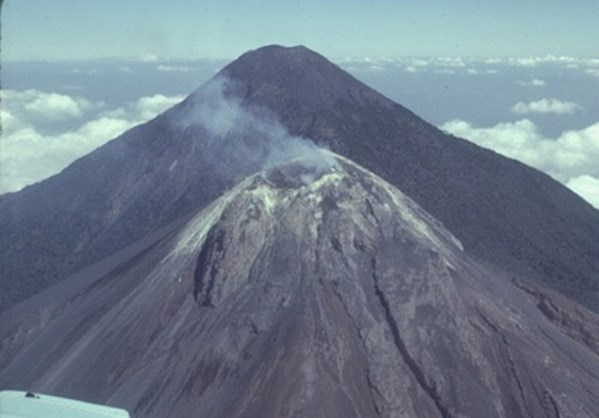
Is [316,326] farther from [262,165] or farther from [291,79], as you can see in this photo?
[291,79]

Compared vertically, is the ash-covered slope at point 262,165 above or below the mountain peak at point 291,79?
below

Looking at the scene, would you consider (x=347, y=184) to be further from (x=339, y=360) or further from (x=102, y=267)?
(x=102, y=267)

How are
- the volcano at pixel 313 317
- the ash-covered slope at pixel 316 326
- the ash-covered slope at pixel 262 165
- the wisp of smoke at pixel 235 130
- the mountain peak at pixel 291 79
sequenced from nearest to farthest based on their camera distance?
the ash-covered slope at pixel 316 326, the volcano at pixel 313 317, the ash-covered slope at pixel 262 165, the wisp of smoke at pixel 235 130, the mountain peak at pixel 291 79

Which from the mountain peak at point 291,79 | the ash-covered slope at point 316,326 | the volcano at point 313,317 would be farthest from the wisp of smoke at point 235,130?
the ash-covered slope at point 316,326

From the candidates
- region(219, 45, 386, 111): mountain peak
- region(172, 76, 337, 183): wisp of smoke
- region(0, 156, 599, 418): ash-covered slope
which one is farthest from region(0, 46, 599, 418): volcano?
region(219, 45, 386, 111): mountain peak

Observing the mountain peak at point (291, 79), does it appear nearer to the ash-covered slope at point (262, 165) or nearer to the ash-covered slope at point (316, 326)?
the ash-covered slope at point (262, 165)

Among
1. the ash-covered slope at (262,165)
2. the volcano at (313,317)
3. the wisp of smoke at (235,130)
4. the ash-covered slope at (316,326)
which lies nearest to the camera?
the ash-covered slope at (316,326)

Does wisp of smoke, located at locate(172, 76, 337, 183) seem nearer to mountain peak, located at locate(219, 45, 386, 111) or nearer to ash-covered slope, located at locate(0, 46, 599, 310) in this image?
ash-covered slope, located at locate(0, 46, 599, 310)
